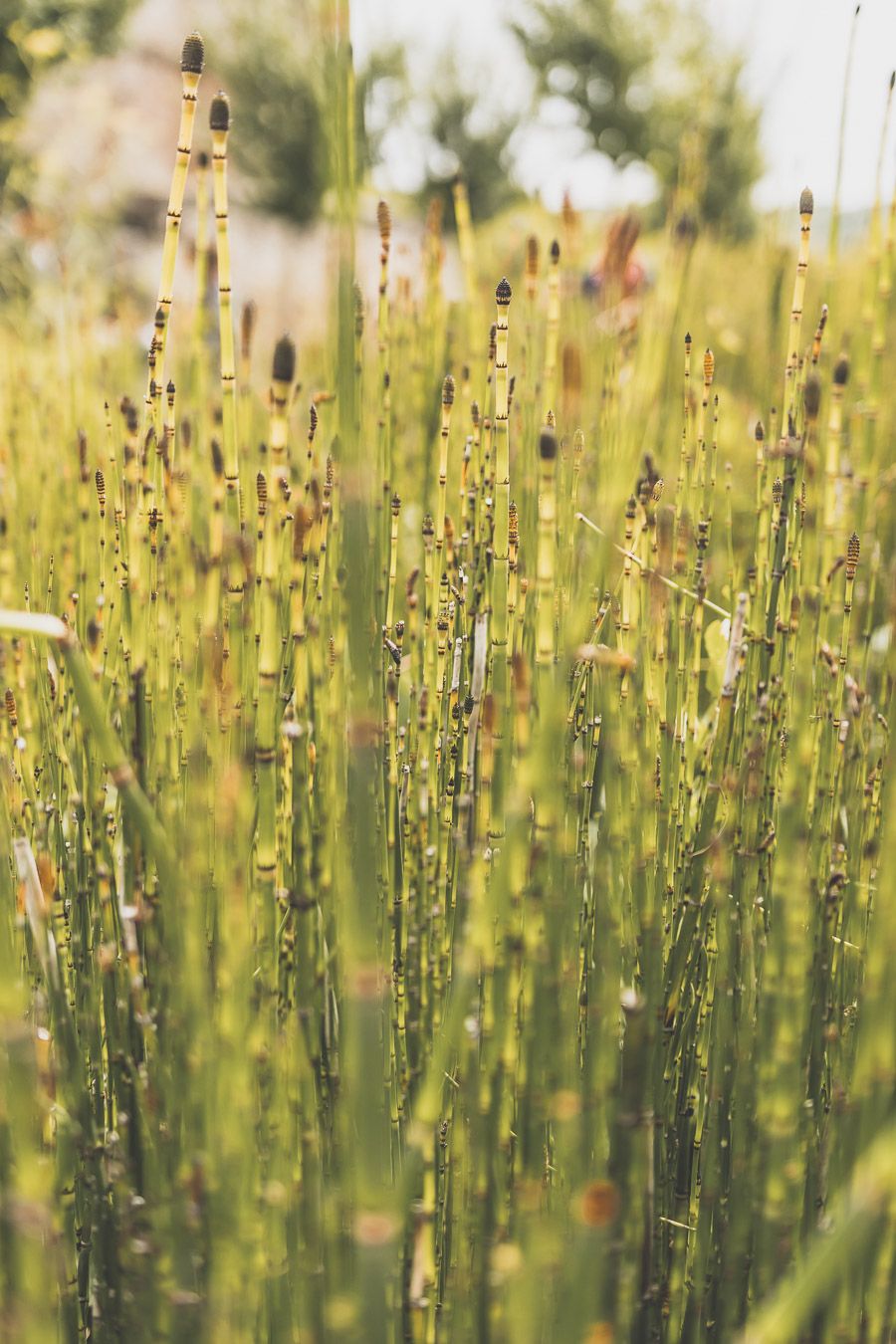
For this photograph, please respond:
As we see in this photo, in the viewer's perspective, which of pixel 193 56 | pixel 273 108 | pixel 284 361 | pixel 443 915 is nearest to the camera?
pixel 284 361

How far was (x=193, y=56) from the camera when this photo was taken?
26.8 inches

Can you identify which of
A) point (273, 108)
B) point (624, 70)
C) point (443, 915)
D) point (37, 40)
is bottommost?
point (443, 915)

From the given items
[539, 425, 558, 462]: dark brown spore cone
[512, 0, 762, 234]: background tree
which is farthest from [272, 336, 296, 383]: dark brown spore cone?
[512, 0, 762, 234]: background tree

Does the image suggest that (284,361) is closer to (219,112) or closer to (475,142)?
(219,112)

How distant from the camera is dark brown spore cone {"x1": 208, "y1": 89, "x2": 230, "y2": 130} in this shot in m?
0.60

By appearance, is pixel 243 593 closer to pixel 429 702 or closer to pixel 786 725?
pixel 429 702

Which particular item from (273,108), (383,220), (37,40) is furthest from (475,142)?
(383,220)

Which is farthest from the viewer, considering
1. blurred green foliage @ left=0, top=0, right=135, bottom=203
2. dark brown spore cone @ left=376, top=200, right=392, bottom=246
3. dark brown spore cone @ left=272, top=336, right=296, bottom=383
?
blurred green foliage @ left=0, top=0, right=135, bottom=203

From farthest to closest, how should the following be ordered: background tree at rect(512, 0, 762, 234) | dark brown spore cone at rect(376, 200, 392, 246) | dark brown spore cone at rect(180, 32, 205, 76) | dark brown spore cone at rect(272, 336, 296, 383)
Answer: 1. background tree at rect(512, 0, 762, 234)
2. dark brown spore cone at rect(376, 200, 392, 246)
3. dark brown spore cone at rect(180, 32, 205, 76)
4. dark brown spore cone at rect(272, 336, 296, 383)

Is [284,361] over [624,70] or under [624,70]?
under

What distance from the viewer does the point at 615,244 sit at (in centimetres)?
64

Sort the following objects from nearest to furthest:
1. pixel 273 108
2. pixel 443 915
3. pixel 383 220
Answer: pixel 443 915, pixel 383 220, pixel 273 108

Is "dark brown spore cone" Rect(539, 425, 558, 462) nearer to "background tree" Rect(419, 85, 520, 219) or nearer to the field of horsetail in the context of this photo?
the field of horsetail

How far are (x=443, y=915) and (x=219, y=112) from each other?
601 millimetres
